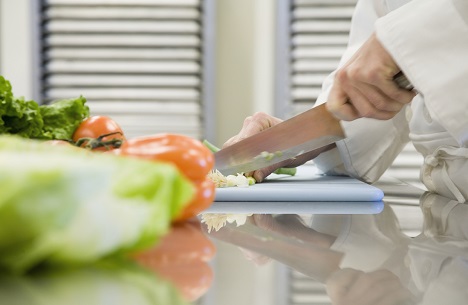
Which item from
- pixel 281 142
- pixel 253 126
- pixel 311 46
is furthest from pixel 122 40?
pixel 281 142

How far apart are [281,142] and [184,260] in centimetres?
65

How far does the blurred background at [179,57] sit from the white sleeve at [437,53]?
2.02 meters

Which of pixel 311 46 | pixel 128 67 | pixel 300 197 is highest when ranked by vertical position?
pixel 311 46

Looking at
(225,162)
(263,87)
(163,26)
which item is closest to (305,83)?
(263,87)

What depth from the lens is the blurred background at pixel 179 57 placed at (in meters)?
3.06

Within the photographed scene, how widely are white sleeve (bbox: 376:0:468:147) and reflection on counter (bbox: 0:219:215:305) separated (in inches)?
21.2

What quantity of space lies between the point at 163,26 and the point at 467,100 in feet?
7.74

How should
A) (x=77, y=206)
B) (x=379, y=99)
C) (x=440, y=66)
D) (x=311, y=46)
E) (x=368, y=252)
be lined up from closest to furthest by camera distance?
(x=77, y=206) → (x=368, y=252) → (x=440, y=66) → (x=379, y=99) → (x=311, y=46)

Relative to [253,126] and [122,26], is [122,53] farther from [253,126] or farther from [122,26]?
[253,126]

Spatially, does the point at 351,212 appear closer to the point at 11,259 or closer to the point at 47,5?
the point at 11,259

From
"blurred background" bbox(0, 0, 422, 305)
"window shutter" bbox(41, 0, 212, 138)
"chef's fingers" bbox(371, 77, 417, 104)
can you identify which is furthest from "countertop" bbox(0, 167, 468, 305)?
"window shutter" bbox(41, 0, 212, 138)

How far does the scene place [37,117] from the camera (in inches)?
52.7

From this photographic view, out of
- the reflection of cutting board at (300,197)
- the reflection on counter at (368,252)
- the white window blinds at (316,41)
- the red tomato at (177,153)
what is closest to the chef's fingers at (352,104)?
the reflection of cutting board at (300,197)

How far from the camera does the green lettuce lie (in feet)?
Answer: 1.22
